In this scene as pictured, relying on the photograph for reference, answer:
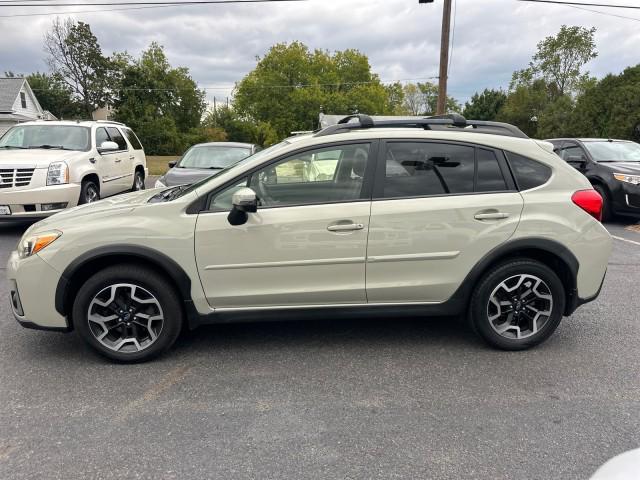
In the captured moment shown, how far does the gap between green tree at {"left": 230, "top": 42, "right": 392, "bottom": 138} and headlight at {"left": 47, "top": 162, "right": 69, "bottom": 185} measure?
49033mm

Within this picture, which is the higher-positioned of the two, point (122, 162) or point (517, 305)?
point (122, 162)

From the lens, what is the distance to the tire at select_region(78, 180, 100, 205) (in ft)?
26.4

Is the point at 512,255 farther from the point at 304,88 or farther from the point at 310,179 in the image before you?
the point at 304,88

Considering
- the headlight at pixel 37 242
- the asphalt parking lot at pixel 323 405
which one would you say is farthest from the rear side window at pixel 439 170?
the headlight at pixel 37 242

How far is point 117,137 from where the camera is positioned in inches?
404

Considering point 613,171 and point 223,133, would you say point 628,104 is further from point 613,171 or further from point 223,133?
point 223,133

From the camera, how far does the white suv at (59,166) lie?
7164mm

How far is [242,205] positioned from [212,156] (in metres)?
7.05

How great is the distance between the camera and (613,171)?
9.00 m

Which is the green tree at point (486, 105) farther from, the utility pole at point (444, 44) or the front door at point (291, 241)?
the front door at point (291, 241)

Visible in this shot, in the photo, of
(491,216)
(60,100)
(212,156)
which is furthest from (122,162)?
(60,100)

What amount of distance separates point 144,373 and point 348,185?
196cm

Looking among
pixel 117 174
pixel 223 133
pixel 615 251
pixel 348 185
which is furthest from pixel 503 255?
pixel 223 133

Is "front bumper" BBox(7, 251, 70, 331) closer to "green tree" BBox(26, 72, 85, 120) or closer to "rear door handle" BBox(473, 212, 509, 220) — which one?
"rear door handle" BBox(473, 212, 509, 220)
